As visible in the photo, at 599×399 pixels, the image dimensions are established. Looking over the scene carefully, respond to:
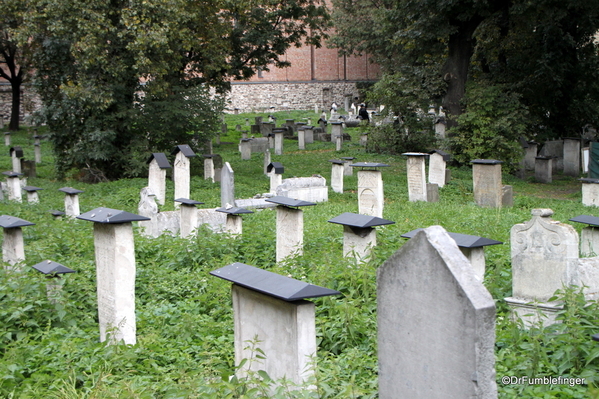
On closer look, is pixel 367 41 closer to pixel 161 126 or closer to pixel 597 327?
pixel 161 126

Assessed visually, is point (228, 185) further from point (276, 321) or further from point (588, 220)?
point (276, 321)

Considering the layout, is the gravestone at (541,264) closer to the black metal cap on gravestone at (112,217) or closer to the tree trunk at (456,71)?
the black metal cap on gravestone at (112,217)

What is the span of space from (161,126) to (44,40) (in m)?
4.18

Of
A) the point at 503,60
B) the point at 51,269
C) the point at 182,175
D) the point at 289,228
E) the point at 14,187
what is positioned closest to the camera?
the point at 51,269

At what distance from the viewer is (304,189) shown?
1447cm

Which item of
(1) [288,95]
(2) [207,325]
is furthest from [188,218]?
(1) [288,95]

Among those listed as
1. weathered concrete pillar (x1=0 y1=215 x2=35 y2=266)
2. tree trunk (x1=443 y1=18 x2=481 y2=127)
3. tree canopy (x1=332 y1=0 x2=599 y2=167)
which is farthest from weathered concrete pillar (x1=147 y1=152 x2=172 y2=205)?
tree trunk (x1=443 y1=18 x2=481 y2=127)

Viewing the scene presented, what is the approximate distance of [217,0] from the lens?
1802 centimetres
